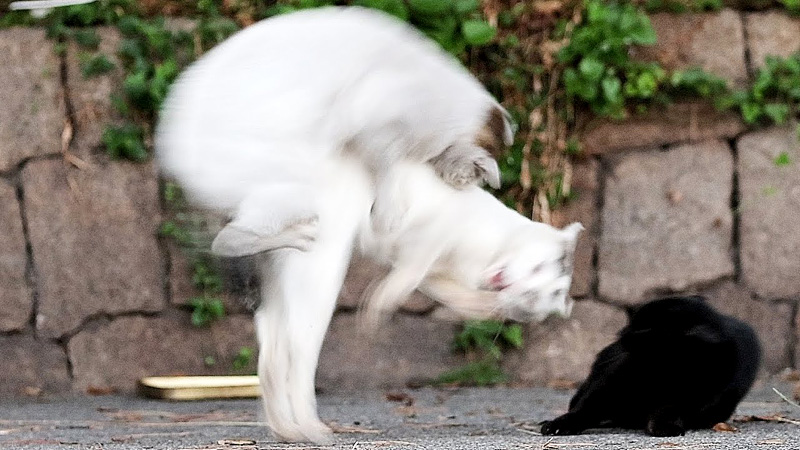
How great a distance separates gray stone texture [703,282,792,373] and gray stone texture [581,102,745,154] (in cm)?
57

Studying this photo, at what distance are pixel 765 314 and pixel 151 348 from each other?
224 centimetres

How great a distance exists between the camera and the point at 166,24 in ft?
16.1

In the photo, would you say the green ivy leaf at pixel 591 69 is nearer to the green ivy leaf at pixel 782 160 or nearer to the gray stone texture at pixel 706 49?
the gray stone texture at pixel 706 49

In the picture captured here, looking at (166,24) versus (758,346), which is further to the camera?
(166,24)

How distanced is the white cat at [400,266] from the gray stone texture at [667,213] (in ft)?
6.56

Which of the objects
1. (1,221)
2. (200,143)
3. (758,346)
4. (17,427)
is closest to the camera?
(200,143)

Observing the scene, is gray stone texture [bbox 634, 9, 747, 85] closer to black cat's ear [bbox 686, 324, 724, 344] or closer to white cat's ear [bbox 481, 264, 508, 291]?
black cat's ear [bbox 686, 324, 724, 344]

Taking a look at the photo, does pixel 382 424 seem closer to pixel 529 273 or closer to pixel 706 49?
pixel 529 273

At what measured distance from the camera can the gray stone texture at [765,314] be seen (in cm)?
503

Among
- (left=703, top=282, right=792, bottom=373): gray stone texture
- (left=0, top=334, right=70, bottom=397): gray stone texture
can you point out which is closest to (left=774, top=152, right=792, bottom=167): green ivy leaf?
(left=703, top=282, right=792, bottom=373): gray stone texture

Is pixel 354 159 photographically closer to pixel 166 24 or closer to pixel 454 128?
pixel 454 128

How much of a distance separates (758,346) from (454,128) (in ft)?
3.69

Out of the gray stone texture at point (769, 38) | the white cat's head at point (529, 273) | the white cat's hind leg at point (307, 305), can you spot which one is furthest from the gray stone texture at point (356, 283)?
the white cat's hind leg at point (307, 305)

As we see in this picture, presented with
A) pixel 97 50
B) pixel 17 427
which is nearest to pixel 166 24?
pixel 97 50
